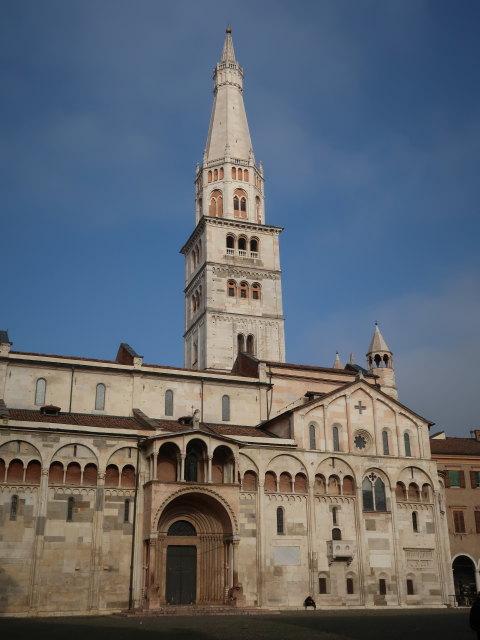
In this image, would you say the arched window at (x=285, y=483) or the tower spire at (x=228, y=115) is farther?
the tower spire at (x=228, y=115)

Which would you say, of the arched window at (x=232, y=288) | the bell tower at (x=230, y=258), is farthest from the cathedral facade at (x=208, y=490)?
the arched window at (x=232, y=288)

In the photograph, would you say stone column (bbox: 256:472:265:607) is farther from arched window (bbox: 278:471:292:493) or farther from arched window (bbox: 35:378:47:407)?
arched window (bbox: 35:378:47:407)

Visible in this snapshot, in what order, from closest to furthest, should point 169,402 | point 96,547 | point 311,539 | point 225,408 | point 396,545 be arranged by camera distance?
point 96,547
point 311,539
point 396,545
point 169,402
point 225,408

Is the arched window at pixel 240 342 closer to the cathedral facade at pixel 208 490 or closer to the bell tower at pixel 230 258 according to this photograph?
the bell tower at pixel 230 258

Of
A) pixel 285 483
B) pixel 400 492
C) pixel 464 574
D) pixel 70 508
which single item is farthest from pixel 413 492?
pixel 70 508

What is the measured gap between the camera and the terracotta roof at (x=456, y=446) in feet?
184

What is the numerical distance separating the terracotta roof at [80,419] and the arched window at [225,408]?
24.5 feet

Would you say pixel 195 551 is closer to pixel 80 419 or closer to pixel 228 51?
pixel 80 419

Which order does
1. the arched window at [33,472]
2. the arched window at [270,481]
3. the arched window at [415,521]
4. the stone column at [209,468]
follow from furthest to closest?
the arched window at [415,521], the arched window at [270,481], the stone column at [209,468], the arched window at [33,472]

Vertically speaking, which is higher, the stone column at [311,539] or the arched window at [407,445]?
the arched window at [407,445]

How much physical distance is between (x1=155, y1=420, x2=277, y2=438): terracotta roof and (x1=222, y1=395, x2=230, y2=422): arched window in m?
0.74

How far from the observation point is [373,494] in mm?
47438

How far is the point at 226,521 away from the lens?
4178 centimetres

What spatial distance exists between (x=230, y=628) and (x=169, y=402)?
23121 mm
